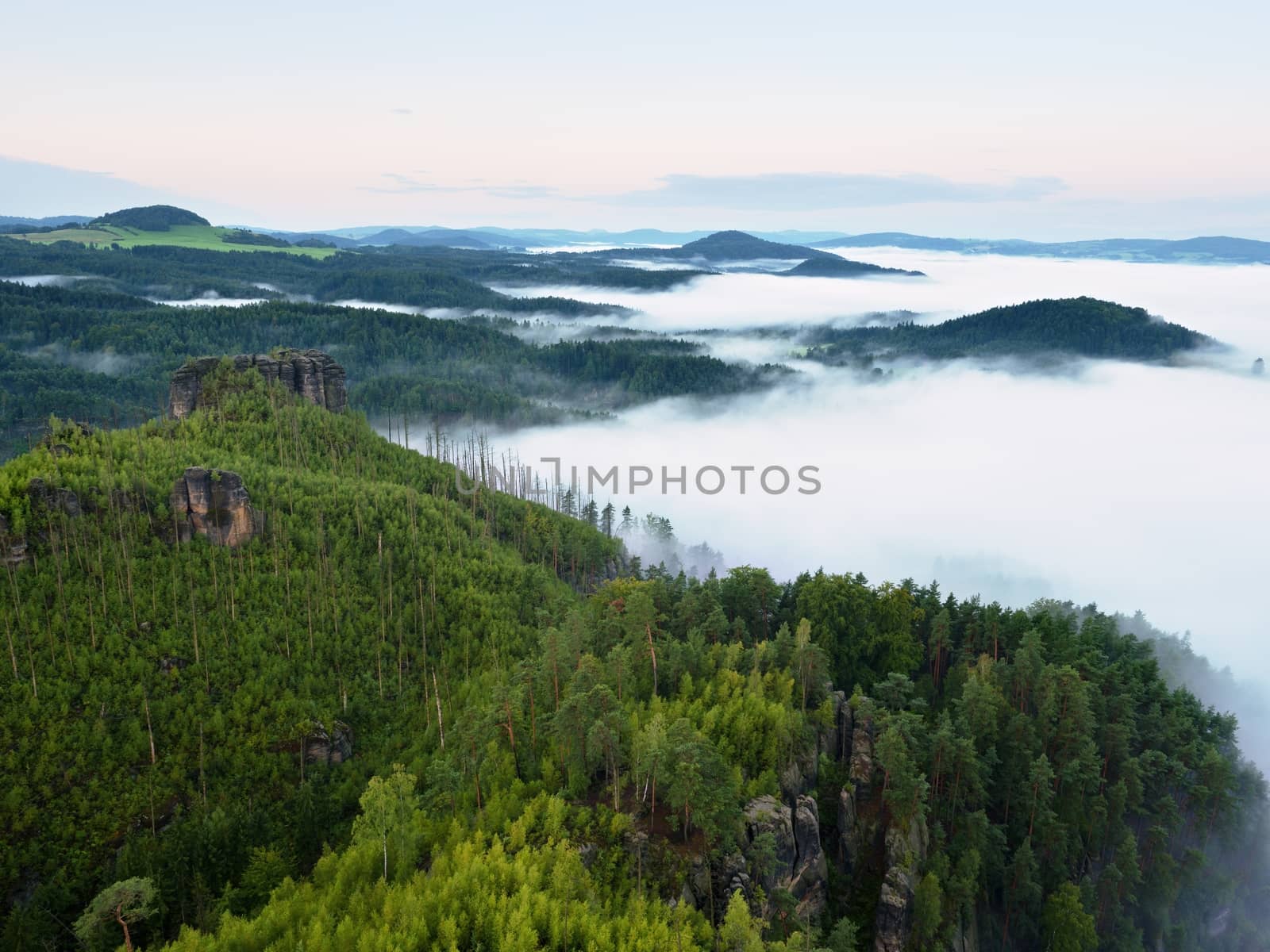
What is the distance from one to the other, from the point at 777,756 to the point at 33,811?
63512 mm

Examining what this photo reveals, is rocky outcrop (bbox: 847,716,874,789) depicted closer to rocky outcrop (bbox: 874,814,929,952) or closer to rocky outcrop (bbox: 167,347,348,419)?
rocky outcrop (bbox: 874,814,929,952)

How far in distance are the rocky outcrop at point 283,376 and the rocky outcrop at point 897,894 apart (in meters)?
129

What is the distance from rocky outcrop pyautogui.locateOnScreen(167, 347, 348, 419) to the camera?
142250 mm

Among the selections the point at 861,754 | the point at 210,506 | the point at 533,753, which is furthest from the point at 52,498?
the point at 861,754

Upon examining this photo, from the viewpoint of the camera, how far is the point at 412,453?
15975cm

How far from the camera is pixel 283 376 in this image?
15225cm

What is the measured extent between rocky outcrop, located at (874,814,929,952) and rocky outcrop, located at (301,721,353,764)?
54.8m

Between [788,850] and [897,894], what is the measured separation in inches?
555

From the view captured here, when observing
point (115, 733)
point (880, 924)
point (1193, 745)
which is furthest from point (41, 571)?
point (1193, 745)

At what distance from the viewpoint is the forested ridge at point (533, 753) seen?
52156mm

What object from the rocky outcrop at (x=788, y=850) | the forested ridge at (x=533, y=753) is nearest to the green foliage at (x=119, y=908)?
the forested ridge at (x=533, y=753)

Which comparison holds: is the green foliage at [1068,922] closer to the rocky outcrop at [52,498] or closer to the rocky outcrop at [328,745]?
the rocky outcrop at [328,745]

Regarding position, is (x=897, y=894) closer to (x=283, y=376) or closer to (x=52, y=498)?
(x=52, y=498)

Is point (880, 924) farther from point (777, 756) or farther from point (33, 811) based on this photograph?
point (33, 811)
